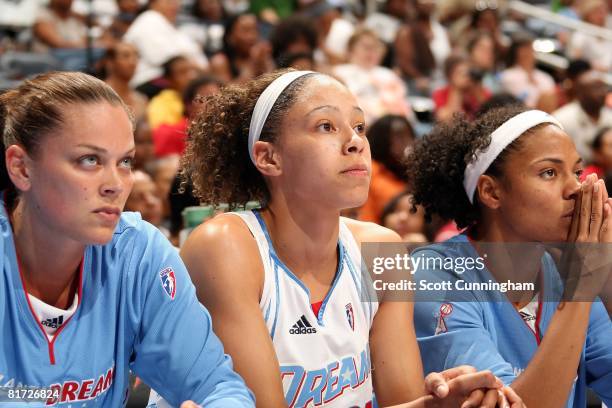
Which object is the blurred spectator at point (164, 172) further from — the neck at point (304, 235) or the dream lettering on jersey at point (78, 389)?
the dream lettering on jersey at point (78, 389)

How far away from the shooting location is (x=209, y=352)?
2.16 metres

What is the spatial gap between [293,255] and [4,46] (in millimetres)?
4751

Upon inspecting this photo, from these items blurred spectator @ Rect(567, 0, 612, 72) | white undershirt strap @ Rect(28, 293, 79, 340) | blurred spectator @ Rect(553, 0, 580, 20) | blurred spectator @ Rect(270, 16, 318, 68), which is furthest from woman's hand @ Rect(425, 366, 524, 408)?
blurred spectator @ Rect(553, 0, 580, 20)

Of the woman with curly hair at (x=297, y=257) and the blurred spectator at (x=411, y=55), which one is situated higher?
the blurred spectator at (x=411, y=55)

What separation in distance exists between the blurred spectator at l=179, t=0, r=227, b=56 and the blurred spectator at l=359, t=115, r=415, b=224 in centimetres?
294

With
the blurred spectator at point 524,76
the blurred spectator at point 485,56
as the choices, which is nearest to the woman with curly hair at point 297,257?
the blurred spectator at point 524,76

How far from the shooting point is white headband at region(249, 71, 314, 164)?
8.14ft

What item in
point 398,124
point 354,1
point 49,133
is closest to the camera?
point 49,133

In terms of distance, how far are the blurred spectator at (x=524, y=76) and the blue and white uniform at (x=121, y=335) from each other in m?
6.88

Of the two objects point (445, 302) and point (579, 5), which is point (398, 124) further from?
point (579, 5)

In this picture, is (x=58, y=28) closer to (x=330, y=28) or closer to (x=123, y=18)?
(x=123, y=18)

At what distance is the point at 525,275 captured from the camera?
105 inches

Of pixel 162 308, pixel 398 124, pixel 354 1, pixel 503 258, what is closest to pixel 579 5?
pixel 354 1

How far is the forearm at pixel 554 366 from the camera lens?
2.36 metres
